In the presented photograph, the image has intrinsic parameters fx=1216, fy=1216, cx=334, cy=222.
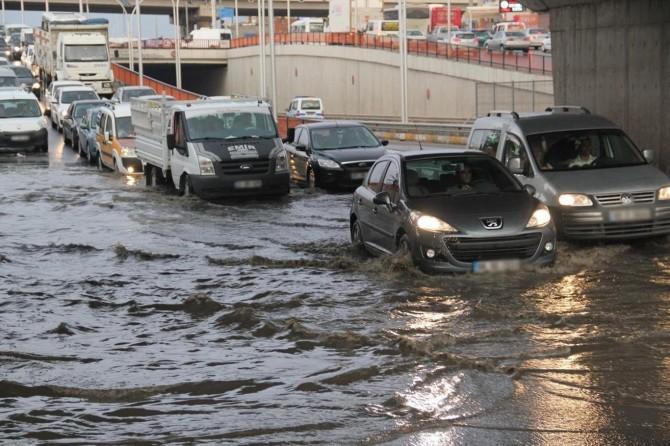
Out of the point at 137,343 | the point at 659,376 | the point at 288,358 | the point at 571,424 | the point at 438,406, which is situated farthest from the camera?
the point at 137,343

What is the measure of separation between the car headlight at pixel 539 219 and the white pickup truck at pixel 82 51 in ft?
153

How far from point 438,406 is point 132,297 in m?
5.91

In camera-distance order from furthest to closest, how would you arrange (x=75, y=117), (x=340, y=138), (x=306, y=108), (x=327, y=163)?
(x=306, y=108) → (x=75, y=117) → (x=340, y=138) → (x=327, y=163)

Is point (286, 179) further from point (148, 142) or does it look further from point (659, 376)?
point (659, 376)

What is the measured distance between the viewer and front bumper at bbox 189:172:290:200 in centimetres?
2234

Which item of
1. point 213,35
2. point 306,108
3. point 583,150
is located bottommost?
point 306,108

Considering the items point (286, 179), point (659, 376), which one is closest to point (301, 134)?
point (286, 179)

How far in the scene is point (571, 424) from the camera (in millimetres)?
7203

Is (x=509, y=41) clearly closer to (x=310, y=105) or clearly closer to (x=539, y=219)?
(x=310, y=105)

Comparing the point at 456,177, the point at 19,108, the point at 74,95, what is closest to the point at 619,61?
the point at 456,177

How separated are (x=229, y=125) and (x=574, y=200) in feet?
33.1

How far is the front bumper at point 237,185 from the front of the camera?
2234 cm

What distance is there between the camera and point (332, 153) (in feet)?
80.3

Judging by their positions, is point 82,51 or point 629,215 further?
point 82,51
